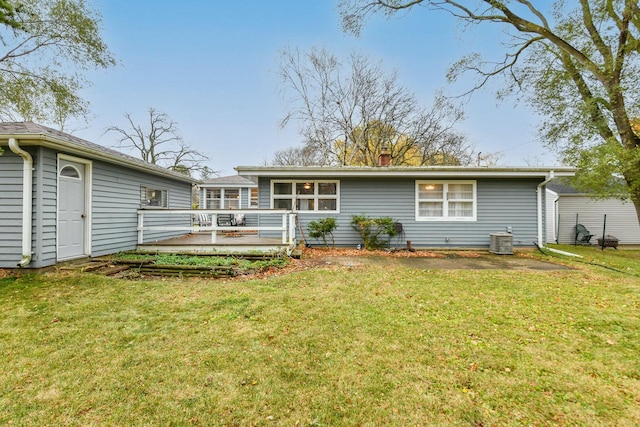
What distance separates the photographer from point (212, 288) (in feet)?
15.9

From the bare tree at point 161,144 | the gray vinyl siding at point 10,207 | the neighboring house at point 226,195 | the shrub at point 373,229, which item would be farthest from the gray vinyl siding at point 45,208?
the bare tree at point 161,144

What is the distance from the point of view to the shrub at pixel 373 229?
28.8 ft

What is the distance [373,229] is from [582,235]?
1035 cm

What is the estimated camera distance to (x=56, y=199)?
571 cm

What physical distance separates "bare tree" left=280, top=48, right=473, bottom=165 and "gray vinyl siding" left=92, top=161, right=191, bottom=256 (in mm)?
13297

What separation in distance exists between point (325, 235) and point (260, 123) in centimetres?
1647

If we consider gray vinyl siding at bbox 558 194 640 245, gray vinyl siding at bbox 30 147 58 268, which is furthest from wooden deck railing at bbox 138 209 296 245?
gray vinyl siding at bbox 558 194 640 245

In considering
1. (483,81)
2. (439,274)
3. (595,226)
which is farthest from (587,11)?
(439,274)

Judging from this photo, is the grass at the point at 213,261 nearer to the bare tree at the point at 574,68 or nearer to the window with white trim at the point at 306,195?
the window with white trim at the point at 306,195

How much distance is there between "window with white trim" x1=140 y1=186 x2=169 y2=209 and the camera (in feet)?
28.8

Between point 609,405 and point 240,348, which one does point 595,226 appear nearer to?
point 609,405

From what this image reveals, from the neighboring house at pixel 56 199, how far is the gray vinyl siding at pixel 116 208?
0.02 metres

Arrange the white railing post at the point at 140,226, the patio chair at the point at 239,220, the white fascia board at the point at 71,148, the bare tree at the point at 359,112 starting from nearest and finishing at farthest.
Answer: the white fascia board at the point at 71,148 < the white railing post at the point at 140,226 < the patio chair at the point at 239,220 < the bare tree at the point at 359,112

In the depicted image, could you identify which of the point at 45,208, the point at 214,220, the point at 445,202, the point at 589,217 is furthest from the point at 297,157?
the point at 45,208
